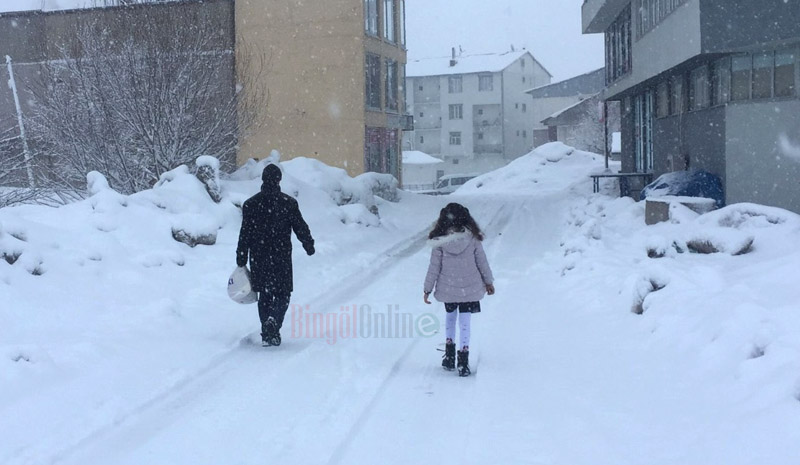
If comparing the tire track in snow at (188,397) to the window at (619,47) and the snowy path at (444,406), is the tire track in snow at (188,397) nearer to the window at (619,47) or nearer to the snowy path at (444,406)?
the snowy path at (444,406)

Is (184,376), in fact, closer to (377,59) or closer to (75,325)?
(75,325)

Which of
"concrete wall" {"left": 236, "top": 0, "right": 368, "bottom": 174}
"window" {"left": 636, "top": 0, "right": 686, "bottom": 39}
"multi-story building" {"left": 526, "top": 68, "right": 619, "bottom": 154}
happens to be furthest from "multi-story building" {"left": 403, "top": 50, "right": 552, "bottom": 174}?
"window" {"left": 636, "top": 0, "right": 686, "bottom": 39}

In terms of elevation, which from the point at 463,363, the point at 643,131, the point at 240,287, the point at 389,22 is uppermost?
the point at 389,22

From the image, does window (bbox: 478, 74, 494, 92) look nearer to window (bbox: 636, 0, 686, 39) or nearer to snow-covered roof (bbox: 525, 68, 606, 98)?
snow-covered roof (bbox: 525, 68, 606, 98)

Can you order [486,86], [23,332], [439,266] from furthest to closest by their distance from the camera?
[486,86]
[23,332]
[439,266]

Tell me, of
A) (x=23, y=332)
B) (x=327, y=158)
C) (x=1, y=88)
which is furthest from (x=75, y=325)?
(x=1, y=88)

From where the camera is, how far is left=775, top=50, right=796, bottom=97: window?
15492 mm

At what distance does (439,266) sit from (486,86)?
7889cm

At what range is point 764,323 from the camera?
659cm

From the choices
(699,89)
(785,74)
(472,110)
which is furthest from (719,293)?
(472,110)

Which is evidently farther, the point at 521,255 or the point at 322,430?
the point at 521,255

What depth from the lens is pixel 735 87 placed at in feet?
55.3

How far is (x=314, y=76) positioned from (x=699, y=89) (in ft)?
57.2

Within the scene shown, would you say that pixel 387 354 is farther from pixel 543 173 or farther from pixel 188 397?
pixel 543 173
